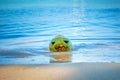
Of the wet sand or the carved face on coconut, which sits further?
the carved face on coconut

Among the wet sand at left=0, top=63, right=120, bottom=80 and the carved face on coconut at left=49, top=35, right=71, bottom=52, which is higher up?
the carved face on coconut at left=49, top=35, right=71, bottom=52

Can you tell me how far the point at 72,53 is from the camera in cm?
736

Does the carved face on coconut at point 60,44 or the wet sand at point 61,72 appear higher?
the carved face on coconut at point 60,44

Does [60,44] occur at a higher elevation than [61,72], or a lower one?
higher

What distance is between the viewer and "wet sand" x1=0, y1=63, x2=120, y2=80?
4.67m

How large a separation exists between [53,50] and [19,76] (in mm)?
2625

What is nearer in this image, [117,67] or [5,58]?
[117,67]

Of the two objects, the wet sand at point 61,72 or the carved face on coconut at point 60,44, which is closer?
the wet sand at point 61,72

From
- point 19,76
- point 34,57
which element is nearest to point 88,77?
point 19,76

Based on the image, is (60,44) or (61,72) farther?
(60,44)

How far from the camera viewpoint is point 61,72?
491 cm

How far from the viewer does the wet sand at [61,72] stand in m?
4.67

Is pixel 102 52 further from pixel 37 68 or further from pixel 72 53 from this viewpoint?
pixel 37 68

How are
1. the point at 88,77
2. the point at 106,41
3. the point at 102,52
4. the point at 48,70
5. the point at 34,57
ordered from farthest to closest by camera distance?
the point at 106,41, the point at 102,52, the point at 34,57, the point at 48,70, the point at 88,77
